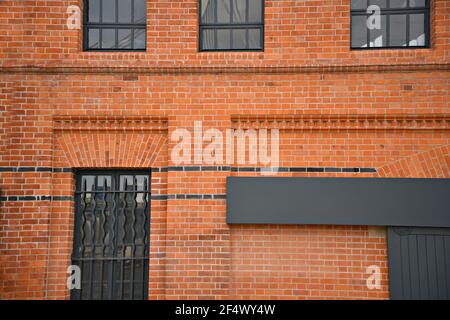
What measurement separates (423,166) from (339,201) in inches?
49.0

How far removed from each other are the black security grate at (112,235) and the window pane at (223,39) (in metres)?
2.13

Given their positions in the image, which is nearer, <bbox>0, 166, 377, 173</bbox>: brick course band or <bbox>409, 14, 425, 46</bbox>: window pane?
<bbox>0, 166, 377, 173</bbox>: brick course band

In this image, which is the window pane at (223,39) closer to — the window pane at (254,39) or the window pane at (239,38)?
the window pane at (239,38)

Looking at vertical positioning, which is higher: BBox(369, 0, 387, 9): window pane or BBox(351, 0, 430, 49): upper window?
BBox(369, 0, 387, 9): window pane

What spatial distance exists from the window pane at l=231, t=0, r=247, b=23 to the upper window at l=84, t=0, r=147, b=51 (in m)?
1.29

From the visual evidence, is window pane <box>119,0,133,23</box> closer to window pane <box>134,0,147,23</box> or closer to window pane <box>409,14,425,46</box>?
window pane <box>134,0,147,23</box>

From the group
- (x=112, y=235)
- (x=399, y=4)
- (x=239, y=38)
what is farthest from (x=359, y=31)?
(x=112, y=235)

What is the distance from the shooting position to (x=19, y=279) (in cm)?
641

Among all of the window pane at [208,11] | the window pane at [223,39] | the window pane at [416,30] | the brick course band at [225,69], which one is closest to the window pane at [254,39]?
the window pane at [223,39]

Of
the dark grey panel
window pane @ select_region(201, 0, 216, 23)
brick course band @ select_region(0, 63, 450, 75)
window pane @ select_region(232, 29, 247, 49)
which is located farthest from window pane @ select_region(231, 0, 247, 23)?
the dark grey panel

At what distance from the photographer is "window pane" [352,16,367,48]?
6.78 meters

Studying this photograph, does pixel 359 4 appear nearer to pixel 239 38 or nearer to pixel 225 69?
pixel 239 38

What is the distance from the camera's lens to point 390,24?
6.77 m

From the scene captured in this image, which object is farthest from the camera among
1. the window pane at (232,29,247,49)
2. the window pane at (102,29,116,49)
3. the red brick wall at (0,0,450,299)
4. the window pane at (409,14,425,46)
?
the window pane at (102,29,116,49)
